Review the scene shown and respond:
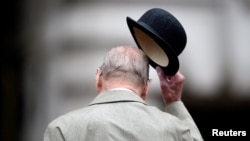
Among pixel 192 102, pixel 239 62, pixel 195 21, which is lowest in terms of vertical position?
pixel 192 102

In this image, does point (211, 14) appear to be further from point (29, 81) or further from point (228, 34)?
point (29, 81)

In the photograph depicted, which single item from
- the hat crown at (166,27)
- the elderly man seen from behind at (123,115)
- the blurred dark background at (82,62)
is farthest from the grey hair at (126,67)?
the blurred dark background at (82,62)

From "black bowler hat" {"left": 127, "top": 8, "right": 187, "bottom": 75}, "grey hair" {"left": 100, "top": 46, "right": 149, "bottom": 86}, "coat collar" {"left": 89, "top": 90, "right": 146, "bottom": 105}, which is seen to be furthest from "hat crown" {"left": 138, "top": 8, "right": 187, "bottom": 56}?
"coat collar" {"left": 89, "top": 90, "right": 146, "bottom": 105}

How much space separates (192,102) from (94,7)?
58 cm

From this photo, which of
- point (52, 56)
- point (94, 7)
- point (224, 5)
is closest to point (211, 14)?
point (224, 5)

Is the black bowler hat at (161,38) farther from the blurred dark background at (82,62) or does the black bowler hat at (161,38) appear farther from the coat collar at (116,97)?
the blurred dark background at (82,62)

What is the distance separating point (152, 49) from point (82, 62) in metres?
0.55

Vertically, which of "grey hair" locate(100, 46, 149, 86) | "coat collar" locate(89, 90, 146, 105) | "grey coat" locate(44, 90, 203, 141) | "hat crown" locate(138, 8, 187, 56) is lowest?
"grey coat" locate(44, 90, 203, 141)

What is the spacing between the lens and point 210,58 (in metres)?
2.19

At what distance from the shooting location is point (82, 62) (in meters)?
2.17

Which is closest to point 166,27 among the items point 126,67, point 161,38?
point 161,38

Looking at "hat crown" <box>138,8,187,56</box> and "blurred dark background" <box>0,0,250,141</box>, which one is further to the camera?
"blurred dark background" <box>0,0,250,141</box>

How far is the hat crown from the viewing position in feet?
5.37

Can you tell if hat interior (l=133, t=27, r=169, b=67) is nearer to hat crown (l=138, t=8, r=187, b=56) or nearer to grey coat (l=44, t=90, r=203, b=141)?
hat crown (l=138, t=8, r=187, b=56)
